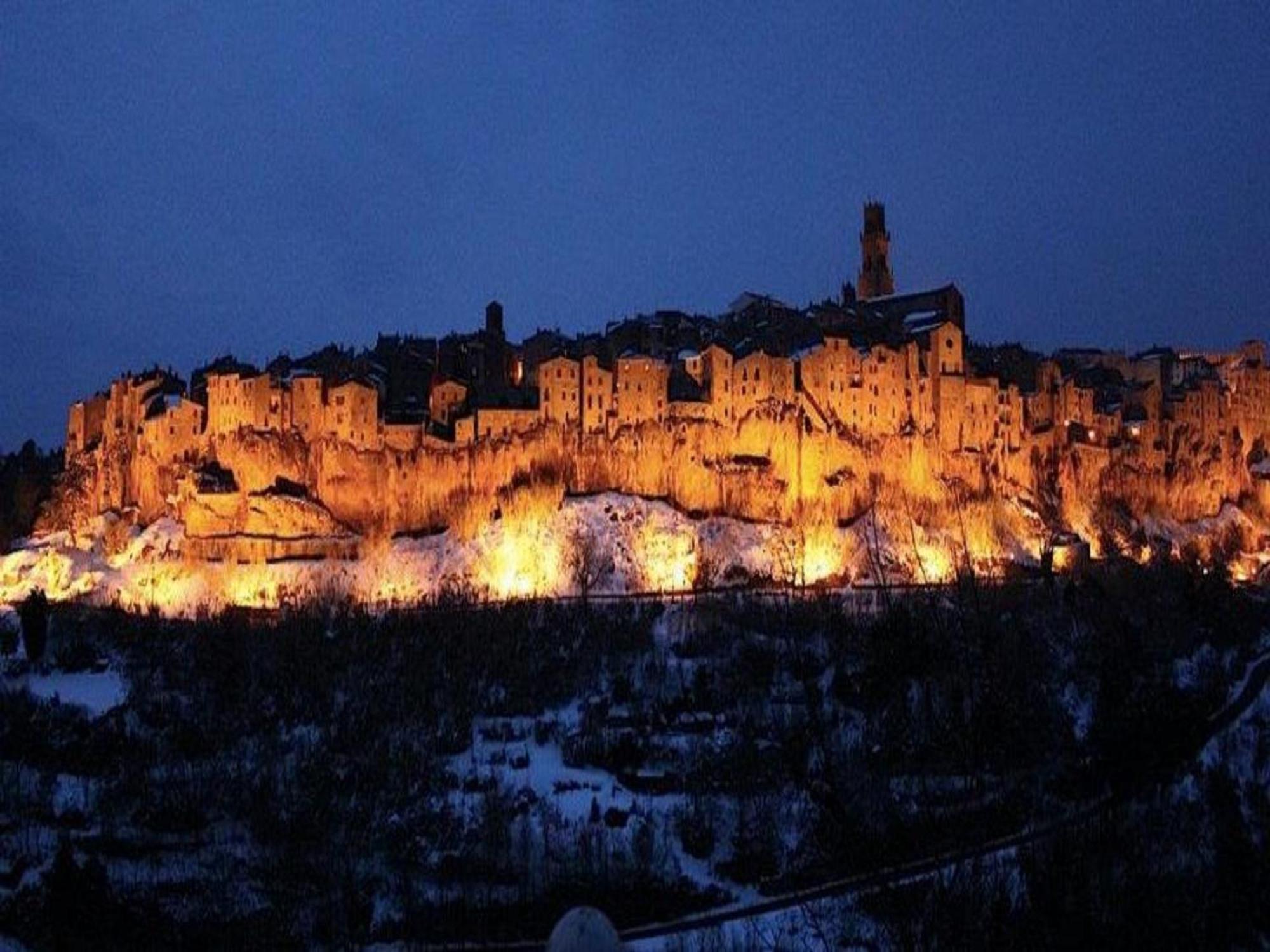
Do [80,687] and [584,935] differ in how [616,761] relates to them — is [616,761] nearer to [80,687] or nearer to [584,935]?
[80,687]

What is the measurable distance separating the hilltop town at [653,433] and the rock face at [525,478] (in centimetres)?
7

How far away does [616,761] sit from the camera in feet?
124

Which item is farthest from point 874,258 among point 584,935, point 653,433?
point 584,935

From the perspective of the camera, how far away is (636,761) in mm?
37688

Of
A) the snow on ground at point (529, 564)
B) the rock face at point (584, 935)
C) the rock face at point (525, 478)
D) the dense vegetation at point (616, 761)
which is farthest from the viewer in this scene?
the rock face at point (525, 478)

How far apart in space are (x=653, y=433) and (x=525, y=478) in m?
4.58

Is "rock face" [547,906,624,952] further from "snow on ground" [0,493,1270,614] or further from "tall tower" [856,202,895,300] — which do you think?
"tall tower" [856,202,895,300]

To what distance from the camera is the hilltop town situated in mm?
52719

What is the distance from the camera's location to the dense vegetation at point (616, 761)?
3042 cm

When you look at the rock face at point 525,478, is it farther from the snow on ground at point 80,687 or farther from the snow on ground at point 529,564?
the snow on ground at point 80,687

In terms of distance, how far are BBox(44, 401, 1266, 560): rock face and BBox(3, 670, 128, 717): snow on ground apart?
899 centimetres

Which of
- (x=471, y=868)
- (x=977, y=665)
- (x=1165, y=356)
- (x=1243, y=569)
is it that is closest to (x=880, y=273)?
(x=1165, y=356)

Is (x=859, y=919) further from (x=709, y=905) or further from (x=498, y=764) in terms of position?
(x=498, y=764)

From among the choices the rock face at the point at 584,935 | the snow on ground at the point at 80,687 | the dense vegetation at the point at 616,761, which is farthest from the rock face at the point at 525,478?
the rock face at the point at 584,935
